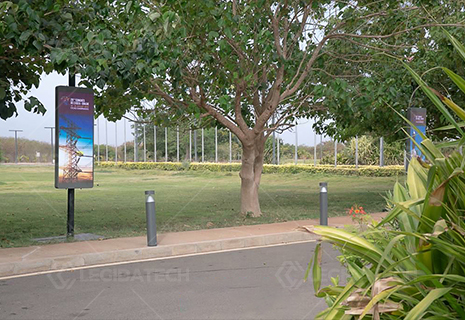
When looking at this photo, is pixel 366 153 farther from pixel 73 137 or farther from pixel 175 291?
pixel 175 291

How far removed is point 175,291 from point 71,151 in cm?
483

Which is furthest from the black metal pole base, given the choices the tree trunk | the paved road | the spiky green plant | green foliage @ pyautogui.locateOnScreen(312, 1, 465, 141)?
the spiky green plant

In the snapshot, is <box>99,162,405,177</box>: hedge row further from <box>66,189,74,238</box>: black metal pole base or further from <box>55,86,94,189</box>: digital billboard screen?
<box>66,189,74,238</box>: black metal pole base

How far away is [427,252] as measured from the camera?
7.00 ft

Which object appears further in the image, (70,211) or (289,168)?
(289,168)

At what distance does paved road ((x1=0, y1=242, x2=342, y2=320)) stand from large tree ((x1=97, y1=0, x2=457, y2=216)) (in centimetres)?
444

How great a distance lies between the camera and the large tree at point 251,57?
12.0 meters

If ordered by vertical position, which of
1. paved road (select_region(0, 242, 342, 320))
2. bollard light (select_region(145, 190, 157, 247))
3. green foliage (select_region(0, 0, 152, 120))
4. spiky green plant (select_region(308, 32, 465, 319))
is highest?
green foliage (select_region(0, 0, 152, 120))

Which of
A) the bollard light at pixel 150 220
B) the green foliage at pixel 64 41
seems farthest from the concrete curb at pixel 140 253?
the green foliage at pixel 64 41

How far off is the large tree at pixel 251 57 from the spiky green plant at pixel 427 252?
9.04 m

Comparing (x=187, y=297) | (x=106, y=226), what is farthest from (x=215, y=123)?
(x=187, y=297)

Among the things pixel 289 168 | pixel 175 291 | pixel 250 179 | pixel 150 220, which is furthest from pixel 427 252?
pixel 289 168

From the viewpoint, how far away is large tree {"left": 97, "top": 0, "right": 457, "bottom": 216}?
1198 cm

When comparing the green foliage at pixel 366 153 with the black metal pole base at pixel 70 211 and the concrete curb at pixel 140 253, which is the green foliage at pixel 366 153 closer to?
the concrete curb at pixel 140 253
